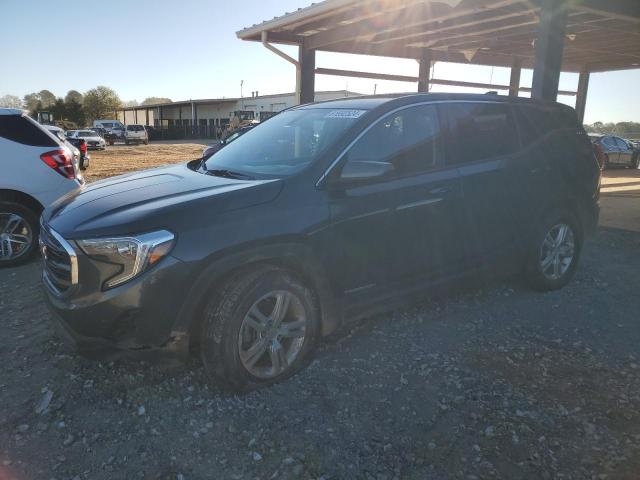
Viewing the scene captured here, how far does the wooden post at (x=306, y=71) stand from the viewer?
452 inches

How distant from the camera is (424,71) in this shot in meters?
13.2

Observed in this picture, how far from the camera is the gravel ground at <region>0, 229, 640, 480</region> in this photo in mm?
2488

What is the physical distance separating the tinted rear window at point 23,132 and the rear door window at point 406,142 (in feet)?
13.2

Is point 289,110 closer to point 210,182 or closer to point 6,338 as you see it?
point 210,182

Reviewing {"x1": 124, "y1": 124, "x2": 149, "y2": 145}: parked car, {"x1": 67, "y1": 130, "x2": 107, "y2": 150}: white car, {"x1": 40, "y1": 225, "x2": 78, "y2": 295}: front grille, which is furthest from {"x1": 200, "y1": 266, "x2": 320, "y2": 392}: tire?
{"x1": 124, "y1": 124, "x2": 149, "y2": 145}: parked car

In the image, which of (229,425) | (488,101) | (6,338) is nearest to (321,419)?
(229,425)

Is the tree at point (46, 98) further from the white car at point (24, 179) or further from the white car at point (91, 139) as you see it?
the white car at point (24, 179)

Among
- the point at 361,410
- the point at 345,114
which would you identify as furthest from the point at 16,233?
the point at 361,410

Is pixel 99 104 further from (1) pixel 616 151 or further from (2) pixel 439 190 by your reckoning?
(2) pixel 439 190

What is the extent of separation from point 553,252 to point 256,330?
327 centimetres

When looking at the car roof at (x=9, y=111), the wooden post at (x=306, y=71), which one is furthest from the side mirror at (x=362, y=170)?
the wooden post at (x=306, y=71)

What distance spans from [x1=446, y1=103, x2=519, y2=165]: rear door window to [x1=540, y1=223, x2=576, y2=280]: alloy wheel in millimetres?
988

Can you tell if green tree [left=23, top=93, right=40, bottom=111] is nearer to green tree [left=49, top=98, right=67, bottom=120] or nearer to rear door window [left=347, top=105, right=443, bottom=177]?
green tree [left=49, top=98, right=67, bottom=120]

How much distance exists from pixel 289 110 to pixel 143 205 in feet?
6.56
